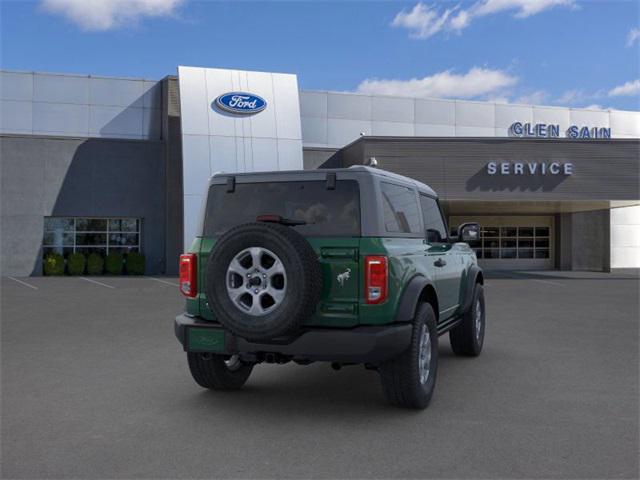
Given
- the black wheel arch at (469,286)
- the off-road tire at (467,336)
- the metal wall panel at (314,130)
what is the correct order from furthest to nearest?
the metal wall panel at (314,130) → the off-road tire at (467,336) → the black wheel arch at (469,286)

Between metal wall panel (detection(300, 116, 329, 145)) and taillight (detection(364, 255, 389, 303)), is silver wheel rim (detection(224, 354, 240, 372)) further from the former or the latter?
metal wall panel (detection(300, 116, 329, 145))

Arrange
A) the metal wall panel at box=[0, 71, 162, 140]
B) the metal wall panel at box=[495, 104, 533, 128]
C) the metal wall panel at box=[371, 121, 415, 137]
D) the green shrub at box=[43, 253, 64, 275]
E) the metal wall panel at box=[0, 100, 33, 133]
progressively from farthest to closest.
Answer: the metal wall panel at box=[495, 104, 533, 128] → the metal wall panel at box=[371, 121, 415, 137] → the metal wall panel at box=[0, 71, 162, 140] → the metal wall panel at box=[0, 100, 33, 133] → the green shrub at box=[43, 253, 64, 275]

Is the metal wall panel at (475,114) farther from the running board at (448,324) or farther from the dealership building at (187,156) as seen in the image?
the running board at (448,324)

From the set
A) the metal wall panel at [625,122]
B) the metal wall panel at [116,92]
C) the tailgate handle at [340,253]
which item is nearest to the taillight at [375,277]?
the tailgate handle at [340,253]

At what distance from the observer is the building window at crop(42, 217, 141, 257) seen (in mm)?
26266

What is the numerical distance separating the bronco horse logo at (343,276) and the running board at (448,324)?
1560 millimetres

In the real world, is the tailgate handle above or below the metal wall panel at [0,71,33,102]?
below

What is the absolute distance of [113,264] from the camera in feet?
86.4

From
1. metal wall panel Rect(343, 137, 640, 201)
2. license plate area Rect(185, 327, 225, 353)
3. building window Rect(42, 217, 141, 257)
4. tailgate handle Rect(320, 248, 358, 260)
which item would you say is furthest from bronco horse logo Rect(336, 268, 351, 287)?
building window Rect(42, 217, 141, 257)

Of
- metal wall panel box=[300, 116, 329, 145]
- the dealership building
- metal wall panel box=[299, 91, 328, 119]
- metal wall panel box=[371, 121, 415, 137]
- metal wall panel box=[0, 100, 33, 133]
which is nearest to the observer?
the dealership building

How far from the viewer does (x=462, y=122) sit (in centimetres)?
3294

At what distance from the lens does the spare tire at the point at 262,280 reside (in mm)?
4777

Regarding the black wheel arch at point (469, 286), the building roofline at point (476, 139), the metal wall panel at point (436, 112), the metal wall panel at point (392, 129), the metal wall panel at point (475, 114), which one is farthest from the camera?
the metal wall panel at point (475, 114)

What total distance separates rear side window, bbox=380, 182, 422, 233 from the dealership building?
1686 cm
